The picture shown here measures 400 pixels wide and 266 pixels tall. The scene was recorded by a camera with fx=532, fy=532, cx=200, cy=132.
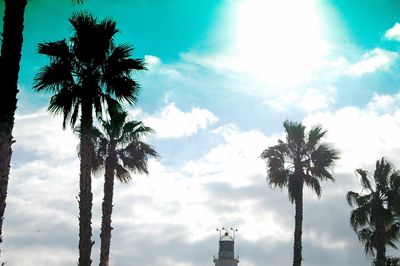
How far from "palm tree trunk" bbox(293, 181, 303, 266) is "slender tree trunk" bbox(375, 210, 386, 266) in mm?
5668

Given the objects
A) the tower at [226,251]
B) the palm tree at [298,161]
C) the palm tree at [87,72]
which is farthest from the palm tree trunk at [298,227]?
the tower at [226,251]

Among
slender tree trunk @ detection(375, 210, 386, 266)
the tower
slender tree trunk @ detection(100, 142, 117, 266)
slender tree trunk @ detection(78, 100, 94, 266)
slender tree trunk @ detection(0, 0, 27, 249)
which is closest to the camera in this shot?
slender tree trunk @ detection(0, 0, 27, 249)

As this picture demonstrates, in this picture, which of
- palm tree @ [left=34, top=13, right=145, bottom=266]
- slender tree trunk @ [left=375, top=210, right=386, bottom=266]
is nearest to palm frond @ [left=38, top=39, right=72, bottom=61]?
palm tree @ [left=34, top=13, right=145, bottom=266]

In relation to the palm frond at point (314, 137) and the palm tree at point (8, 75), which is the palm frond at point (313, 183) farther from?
the palm tree at point (8, 75)

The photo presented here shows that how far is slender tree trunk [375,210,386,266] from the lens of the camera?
1287 inches

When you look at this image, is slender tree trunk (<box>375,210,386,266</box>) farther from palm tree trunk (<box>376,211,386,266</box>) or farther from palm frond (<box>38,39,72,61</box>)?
palm frond (<box>38,39,72,61</box>)

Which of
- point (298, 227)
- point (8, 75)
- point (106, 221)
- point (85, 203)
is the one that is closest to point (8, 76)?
point (8, 75)

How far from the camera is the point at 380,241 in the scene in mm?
33156

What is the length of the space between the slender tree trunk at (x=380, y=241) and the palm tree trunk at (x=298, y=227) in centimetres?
567

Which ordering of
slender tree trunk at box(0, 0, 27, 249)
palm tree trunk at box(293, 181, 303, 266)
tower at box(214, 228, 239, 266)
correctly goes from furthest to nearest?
tower at box(214, 228, 239, 266), palm tree trunk at box(293, 181, 303, 266), slender tree trunk at box(0, 0, 27, 249)

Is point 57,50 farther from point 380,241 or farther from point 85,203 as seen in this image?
point 380,241

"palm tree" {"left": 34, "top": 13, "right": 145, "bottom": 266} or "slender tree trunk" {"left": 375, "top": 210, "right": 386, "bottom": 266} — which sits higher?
"palm tree" {"left": 34, "top": 13, "right": 145, "bottom": 266}

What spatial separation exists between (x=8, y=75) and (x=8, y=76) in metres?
0.03

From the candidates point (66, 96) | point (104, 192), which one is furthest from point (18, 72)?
point (104, 192)
